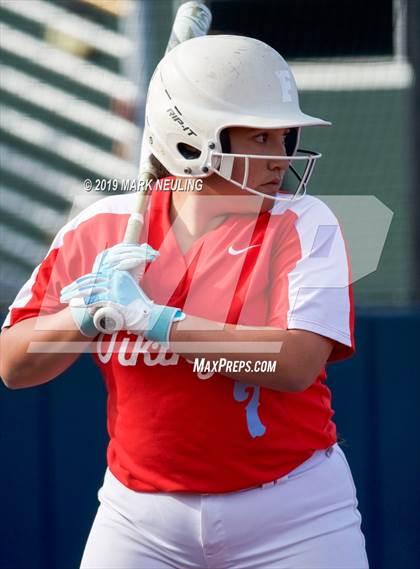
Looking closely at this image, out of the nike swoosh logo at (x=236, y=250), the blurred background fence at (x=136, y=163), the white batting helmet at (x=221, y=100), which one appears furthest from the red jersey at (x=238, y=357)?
the blurred background fence at (x=136, y=163)

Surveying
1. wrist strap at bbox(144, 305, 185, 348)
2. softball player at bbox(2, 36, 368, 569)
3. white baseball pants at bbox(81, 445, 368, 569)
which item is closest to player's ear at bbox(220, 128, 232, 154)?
softball player at bbox(2, 36, 368, 569)

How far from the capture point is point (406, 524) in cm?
362

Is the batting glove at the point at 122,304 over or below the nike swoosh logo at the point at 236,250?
below

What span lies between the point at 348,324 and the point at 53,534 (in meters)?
Result: 1.86

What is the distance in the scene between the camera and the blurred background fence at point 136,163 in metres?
3.61

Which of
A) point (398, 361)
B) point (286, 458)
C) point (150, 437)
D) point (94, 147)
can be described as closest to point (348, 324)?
point (286, 458)

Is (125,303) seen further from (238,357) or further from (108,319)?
(238,357)

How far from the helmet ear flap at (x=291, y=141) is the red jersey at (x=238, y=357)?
0.13 meters

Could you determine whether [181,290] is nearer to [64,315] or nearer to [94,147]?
[64,315]

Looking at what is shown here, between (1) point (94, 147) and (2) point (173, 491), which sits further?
(1) point (94, 147)

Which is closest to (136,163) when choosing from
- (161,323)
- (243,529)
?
(161,323)

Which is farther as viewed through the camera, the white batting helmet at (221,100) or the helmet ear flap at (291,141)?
the helmet ear flap at (291,141)

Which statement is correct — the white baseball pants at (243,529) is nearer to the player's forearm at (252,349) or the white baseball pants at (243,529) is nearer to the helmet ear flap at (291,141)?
the player's forearm at (252,349)

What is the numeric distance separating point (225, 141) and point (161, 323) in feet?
1.39
